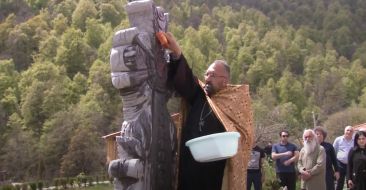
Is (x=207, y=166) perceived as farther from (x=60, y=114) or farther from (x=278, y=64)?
(x=278, y=64)

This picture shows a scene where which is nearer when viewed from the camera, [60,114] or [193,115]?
[193,115]

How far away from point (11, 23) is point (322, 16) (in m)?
52.9

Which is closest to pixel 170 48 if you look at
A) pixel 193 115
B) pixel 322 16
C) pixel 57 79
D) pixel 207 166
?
pixel 193 115

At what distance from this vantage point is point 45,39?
2827 inches

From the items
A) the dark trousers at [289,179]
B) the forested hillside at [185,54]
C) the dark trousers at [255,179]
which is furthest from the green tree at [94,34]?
the dark trousers at [289,179]

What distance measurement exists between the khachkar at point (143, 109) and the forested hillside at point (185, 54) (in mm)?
21316

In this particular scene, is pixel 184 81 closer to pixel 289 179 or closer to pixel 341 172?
pixel 289 179

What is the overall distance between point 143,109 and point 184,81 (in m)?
0.41

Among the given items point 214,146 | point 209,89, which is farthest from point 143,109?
point 214,146

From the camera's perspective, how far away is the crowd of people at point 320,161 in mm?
7398

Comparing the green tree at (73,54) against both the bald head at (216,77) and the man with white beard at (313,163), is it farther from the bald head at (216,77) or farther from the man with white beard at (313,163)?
the bald head at (216,77)

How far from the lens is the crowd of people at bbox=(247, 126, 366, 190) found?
291 inches

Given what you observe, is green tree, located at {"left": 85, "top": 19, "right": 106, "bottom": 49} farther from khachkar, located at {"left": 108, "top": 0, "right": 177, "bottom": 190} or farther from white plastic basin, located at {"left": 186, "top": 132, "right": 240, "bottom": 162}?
white plastic basin, located at {"left": 186, "top": 132, "right": 240, "bottom": 162}

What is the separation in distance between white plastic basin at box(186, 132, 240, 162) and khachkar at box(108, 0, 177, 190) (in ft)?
1.53
